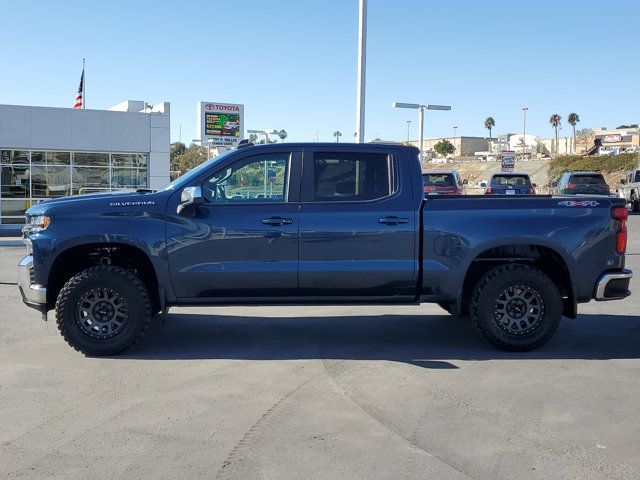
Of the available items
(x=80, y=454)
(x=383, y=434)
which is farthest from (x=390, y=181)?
(x=80, y=454)

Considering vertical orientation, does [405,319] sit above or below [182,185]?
below

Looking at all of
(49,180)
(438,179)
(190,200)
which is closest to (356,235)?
(190,200)

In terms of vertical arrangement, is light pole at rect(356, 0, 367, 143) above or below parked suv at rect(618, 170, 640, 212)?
above

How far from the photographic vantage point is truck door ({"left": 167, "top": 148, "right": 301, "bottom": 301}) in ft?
22.5

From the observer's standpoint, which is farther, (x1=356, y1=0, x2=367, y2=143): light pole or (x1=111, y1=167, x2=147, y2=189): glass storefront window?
(x1=111, y1=167, x2=147, y2=189): glass storefront window

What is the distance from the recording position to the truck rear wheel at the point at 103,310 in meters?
6.81

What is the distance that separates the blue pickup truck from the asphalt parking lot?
532mm

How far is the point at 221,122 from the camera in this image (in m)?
35.1

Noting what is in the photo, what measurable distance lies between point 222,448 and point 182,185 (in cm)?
310

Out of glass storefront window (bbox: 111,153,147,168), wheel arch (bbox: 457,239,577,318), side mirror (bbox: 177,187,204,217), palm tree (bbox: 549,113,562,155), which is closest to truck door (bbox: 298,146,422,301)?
wheel arch (bbox: 457,239,577,318)

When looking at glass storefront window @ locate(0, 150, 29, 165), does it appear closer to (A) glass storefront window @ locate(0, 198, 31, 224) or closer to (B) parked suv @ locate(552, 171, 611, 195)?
(A) glass storefront window @ locate(0, 198, 31, 224)

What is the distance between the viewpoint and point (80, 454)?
14.9 feet

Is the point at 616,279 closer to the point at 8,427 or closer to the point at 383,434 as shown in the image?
the point at 383,434

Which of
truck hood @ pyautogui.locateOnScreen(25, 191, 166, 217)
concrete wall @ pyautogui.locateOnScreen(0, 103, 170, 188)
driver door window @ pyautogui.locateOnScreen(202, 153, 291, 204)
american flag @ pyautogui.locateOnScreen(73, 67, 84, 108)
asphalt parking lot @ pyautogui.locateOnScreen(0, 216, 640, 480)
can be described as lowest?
asphalt parking lot @ pyautogui.locateOnScreen(0, 216, 640, 480)
